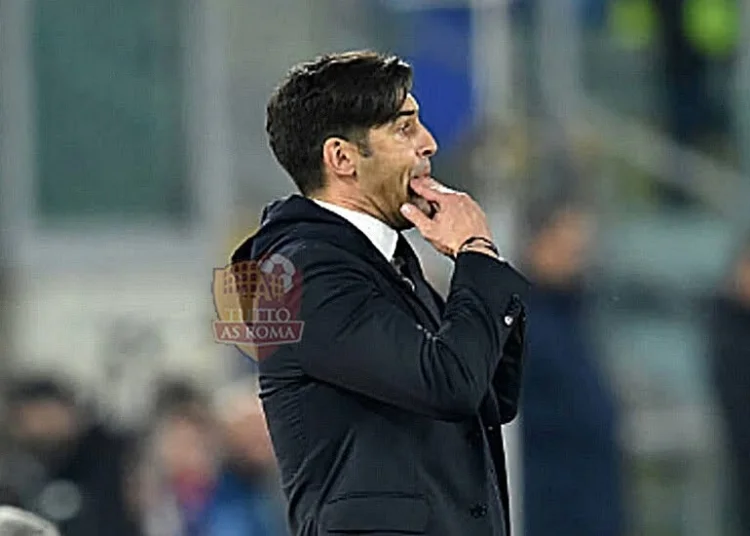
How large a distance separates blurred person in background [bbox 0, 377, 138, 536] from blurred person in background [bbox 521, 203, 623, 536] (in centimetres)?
119

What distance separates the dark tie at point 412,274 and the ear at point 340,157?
0.48 ft

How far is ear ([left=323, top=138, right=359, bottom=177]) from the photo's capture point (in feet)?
Answer: 10.2

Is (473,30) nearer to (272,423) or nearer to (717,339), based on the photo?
(717,339)

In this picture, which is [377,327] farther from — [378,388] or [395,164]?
[395,164]

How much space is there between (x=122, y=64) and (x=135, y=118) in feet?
0.61

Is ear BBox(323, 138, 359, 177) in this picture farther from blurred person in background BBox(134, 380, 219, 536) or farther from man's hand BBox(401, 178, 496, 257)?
blurred person in background BBox(134, 380, 219, 536)

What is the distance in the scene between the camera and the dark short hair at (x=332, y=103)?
3.11 m

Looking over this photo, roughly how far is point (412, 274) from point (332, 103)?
0.29 metres

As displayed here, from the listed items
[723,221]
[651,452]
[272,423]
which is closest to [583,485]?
[651,452]

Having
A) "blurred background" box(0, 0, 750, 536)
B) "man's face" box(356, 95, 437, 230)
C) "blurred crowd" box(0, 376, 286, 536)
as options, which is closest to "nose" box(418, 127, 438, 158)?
"man's face" box(356, 95, 437, 230)

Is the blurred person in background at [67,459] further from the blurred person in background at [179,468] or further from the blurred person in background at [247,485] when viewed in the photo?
the blurred person in background at [247,485]

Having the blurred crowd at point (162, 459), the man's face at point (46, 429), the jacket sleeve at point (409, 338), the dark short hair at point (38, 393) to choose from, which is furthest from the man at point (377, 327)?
the dark short hair at point (38, 393)

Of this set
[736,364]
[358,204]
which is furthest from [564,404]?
[358,204]

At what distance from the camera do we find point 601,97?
Result: 23.0ft
